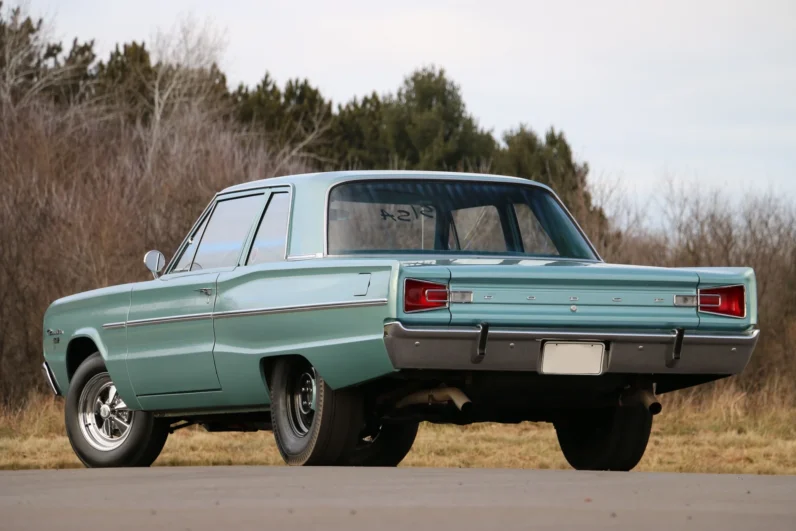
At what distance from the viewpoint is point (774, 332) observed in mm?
20516

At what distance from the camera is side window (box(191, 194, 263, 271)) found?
9727 mm

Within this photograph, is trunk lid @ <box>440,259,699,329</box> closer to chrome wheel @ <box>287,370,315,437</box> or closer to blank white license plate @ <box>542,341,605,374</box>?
blank white license plate @ <box>542,341,605,374</box>

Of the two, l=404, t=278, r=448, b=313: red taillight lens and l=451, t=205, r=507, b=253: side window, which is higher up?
l=451, t=205, r=507, b=253: side window

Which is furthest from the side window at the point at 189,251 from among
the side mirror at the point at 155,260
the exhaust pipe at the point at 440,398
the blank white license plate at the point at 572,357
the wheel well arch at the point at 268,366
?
the blank white license plate at the point at 572,357

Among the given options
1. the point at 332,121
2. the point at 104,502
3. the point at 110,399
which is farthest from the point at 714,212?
the point at 332,121

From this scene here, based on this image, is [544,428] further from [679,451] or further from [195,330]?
[195,330]

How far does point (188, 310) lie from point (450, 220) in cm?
166

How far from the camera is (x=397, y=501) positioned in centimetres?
673

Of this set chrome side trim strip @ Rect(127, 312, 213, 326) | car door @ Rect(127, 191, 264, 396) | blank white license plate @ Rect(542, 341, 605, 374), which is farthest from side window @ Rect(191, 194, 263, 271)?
blank white license plate @ Rect(542, 341, 605, 374)

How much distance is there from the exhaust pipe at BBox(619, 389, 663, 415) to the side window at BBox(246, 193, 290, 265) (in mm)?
2056

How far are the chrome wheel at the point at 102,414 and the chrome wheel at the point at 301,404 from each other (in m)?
1.86

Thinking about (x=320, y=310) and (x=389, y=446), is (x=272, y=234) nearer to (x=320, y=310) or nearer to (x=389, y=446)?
(x=320, y=310)

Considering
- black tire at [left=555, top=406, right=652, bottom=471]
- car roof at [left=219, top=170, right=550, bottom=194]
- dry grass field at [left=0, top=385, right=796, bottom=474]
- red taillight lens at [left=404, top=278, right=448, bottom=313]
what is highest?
car roof at [left=219, top=170, right=550, bottom=194]

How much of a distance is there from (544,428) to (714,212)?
719 centimetres
